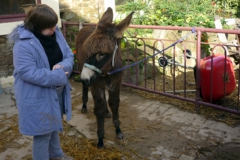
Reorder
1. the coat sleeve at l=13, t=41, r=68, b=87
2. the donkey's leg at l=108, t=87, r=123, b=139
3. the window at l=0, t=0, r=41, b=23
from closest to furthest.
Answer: the coat sleeve at l=13, t=41, r=68, b=87, the donkey's leg at l=108, t=87, r=123, b=139, the window at l=0, t=0, r=41, b=23

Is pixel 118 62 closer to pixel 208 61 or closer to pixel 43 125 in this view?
pixel 43 125

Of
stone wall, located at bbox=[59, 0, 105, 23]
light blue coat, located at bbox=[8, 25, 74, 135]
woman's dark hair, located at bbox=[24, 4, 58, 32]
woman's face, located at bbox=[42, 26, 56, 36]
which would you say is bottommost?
light blue coat, located at bbox=[8, 25, 74, 135]

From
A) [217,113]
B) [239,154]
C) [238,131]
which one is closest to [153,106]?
[217,113]

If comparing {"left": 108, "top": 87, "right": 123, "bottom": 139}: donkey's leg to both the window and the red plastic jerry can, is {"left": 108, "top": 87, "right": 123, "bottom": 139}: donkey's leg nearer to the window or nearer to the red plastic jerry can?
the red plastic jerry can

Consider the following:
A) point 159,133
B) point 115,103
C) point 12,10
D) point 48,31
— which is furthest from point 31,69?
point 12,10

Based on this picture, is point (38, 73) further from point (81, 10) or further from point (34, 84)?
point (81, 10)

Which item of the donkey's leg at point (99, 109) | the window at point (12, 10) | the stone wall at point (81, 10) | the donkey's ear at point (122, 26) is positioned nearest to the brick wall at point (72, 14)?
the stone wall at point (81, 10)

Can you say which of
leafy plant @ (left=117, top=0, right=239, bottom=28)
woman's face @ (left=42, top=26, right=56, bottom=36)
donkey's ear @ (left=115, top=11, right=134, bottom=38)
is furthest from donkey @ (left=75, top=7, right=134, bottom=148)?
leafy plant @ (left=117, top=0, right=239, bottom=28)

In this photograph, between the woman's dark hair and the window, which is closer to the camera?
the woman's dark hair

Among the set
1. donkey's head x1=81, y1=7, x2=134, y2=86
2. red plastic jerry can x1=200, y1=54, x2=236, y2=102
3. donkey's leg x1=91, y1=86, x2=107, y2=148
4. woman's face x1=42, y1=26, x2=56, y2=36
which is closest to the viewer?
woman's face x1=42, y1=26, x2=56, y2=36

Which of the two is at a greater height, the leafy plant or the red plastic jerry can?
the leafy plant

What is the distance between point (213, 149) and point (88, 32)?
233cm

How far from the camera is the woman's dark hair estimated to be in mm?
2211

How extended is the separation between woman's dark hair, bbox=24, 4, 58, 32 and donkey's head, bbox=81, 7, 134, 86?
0.56 metres
